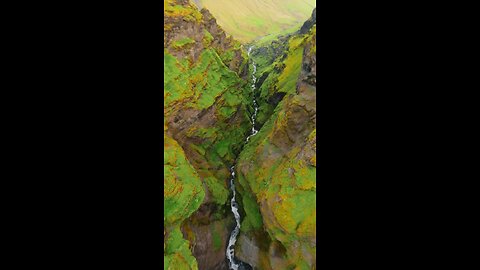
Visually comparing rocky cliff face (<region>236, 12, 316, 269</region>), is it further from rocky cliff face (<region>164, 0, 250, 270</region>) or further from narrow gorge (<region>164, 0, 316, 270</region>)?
rocky cliff face (<region>164, 0, 250, 270</region>)

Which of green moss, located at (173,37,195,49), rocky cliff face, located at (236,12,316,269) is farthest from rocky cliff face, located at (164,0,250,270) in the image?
rocky cliff face, located at (236,12,316,269)

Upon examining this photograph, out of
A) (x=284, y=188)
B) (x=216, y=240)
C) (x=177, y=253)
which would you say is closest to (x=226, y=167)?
(x=216, y=240)

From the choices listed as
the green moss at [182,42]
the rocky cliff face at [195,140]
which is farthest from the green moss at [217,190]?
the green moss at [182,42]

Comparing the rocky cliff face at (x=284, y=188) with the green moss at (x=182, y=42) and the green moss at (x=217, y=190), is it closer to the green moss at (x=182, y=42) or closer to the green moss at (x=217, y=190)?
the green moss at (x=217, y=190)

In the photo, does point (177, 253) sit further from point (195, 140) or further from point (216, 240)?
point (195, 140)
